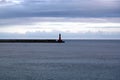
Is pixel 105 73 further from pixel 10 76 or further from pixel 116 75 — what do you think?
pixel 10 76

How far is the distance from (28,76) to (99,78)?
697cm

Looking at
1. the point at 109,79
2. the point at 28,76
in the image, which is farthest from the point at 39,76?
the point at 109,79

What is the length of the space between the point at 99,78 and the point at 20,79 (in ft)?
24.8

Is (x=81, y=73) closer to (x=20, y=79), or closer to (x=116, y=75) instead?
(x=116, y=75)

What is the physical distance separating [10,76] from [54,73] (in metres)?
5.26

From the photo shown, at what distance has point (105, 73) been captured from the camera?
1506 inches

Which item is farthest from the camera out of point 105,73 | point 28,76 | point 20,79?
point 105,73

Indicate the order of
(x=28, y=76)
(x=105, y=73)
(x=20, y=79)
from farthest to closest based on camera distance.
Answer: (x=105, y=73) < (x=28, y=76) < (x=20, y=79)

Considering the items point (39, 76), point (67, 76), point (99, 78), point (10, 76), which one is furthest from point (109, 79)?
point (10, 76)

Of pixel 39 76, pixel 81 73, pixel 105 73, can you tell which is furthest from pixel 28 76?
pixel 105 73

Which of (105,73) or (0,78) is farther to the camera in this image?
(105,73)

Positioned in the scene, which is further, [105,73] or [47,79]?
[105,73]

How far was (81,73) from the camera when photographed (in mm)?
38281

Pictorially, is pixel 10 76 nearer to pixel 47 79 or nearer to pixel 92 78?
pixel 47 79
